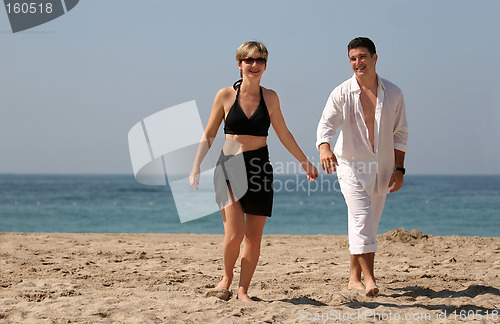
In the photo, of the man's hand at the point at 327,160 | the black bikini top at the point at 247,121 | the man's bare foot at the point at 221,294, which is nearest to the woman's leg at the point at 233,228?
the man's bare foot at the point at 221,294

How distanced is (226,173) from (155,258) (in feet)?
10.3

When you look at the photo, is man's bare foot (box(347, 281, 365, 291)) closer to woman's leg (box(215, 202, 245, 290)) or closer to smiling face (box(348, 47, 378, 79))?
woman's leg (box(215, 202, 245, 290))

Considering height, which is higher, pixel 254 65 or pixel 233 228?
pixel 254 65

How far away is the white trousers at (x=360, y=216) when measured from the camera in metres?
4.93

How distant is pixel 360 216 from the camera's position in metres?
4.95

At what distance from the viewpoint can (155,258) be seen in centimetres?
731

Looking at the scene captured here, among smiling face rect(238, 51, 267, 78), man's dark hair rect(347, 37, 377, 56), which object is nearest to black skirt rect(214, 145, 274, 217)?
smiling face rect(238, 51, 267, 78)

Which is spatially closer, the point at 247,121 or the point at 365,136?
the point at 247,121

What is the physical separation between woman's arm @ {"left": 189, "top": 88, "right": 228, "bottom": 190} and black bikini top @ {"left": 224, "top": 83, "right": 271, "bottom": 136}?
0.31 feet

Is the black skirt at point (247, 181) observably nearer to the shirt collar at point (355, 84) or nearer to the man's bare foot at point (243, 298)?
the man's bare foot at point (243, 298)

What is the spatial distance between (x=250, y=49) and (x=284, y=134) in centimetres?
75

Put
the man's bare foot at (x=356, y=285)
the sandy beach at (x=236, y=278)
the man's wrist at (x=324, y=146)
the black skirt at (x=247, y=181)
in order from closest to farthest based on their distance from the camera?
the sandy beach at (x=236, y=278)
the black skirt at (x=247, y=181)
the man's wrist at (x=324, y=146)
the man's bare foot at (x=356, y=285)

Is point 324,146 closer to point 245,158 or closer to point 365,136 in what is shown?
point 365,136

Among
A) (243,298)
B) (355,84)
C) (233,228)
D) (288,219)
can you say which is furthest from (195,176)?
(288,219)
